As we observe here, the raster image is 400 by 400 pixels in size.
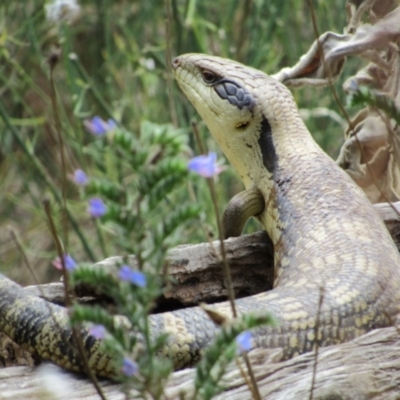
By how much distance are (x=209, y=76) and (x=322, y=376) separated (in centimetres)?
217

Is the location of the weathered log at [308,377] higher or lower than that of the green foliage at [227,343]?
lower

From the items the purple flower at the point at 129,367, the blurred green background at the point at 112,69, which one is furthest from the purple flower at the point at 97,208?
the blurred green background at the point at 112,69

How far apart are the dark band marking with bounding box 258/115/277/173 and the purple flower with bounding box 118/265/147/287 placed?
227 cm

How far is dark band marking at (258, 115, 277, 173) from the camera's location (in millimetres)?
3686

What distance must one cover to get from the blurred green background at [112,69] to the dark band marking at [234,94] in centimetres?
75

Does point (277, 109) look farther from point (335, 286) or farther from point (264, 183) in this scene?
point (335, 286)

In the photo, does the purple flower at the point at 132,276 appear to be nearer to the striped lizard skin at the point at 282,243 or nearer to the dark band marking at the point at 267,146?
the striped lizard skin at the point at 282,243

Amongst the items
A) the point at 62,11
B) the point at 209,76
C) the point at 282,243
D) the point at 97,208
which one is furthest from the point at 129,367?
the point at 62,11

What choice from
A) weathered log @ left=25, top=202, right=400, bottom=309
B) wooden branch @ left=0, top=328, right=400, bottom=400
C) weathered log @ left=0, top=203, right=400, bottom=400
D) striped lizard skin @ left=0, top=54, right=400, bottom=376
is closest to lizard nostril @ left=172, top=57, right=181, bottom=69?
striped lizard skin @ left=0, top=54, right=400, bottom=376

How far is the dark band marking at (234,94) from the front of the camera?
151 inches

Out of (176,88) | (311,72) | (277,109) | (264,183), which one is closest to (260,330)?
(264,183)

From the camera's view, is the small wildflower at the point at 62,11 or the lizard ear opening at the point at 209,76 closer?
the lizard ear opening at the point at 209,76

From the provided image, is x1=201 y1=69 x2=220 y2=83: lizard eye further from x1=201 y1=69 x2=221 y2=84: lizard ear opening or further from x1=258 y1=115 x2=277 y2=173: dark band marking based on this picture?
x1=258 y1=115 x2=277 y2=173: dark band marking

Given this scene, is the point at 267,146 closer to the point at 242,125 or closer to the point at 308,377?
the point at 242,125
